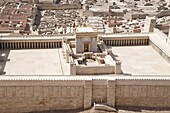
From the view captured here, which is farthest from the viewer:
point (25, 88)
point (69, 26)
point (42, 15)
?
point (42, 15)

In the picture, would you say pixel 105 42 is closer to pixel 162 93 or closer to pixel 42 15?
pixel 162 93

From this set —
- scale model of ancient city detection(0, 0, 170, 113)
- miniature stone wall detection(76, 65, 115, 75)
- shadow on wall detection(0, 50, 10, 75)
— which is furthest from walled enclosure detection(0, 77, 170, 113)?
shadow on wall detection(0, 50, 10, 75)

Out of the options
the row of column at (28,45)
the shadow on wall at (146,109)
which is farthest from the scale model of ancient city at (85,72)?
the shadow on wall at (146,109)

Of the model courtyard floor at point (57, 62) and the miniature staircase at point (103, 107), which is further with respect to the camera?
the model courtyard floor at point (57, 62)

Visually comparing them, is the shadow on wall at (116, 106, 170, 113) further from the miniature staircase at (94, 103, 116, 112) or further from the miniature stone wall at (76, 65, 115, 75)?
the miniature stone wall at (76, 65, 115, 75)

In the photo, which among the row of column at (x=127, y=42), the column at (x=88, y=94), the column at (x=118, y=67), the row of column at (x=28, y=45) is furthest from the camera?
the row of column at (x=127, y=42)

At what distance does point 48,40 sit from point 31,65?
9.98 meters

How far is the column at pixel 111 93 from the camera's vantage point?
134 ft

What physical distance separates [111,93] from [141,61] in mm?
12379

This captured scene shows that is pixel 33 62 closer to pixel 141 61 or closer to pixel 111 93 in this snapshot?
pixel 111 93

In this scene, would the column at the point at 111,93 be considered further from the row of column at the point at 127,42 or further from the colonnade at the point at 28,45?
the row of column at the point at 127,42

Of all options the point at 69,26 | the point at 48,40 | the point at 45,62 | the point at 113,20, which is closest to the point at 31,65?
the point at 45,62

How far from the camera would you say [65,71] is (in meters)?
46.8

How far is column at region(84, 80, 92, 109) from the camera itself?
1598 inches
